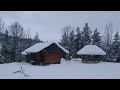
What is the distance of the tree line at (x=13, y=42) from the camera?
20812 millimetres

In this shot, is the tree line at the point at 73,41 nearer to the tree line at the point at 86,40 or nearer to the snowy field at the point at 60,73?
the tree line at the point at 86,40

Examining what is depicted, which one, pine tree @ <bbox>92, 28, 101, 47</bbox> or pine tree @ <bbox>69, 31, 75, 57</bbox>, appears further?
pine tree @ <bbox>69, 31, 75, 57</bbox>

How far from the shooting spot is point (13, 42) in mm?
22906

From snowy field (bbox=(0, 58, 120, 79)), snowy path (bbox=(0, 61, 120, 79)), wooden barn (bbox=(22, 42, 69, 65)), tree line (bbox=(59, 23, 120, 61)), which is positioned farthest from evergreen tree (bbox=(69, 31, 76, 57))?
snowy path (bbox=(0, 61, 120, 79))

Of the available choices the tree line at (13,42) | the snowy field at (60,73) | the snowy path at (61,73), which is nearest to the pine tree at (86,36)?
the tree line at (13,42)

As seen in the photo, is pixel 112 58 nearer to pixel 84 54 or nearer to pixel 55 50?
pixel 84 54

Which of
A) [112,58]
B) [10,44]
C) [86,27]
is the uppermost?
[86,27]

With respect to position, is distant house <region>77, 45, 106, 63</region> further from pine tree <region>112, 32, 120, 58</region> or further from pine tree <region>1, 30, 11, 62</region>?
pine tree <region>1, 30, 11, 62</region>

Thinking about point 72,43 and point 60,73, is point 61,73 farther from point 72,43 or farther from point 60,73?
point 72,43

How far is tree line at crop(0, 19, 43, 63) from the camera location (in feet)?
68.3
